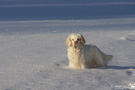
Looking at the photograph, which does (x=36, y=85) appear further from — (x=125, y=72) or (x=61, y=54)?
(x=61, y=54)

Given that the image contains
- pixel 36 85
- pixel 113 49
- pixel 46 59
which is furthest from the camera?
A: pixel 113 49

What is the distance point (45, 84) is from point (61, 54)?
3642 mm

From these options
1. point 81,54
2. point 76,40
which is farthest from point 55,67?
point 76,40

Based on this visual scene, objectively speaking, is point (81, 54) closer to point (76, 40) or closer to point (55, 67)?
point (76, 40)

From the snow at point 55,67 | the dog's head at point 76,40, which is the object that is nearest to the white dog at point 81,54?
the dog's head at point 76,40

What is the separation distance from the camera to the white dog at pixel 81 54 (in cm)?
797

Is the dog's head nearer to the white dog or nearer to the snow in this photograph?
the white dog

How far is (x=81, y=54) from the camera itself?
8117mm

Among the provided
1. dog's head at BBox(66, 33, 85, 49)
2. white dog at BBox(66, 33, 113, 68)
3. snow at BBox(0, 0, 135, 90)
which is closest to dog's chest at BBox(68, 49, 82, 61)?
white dog at BBox(66, 33, 113, 68)

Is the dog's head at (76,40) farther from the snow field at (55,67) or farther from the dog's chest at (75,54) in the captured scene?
the snow field at (55,67)

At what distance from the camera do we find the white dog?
26.1ft
